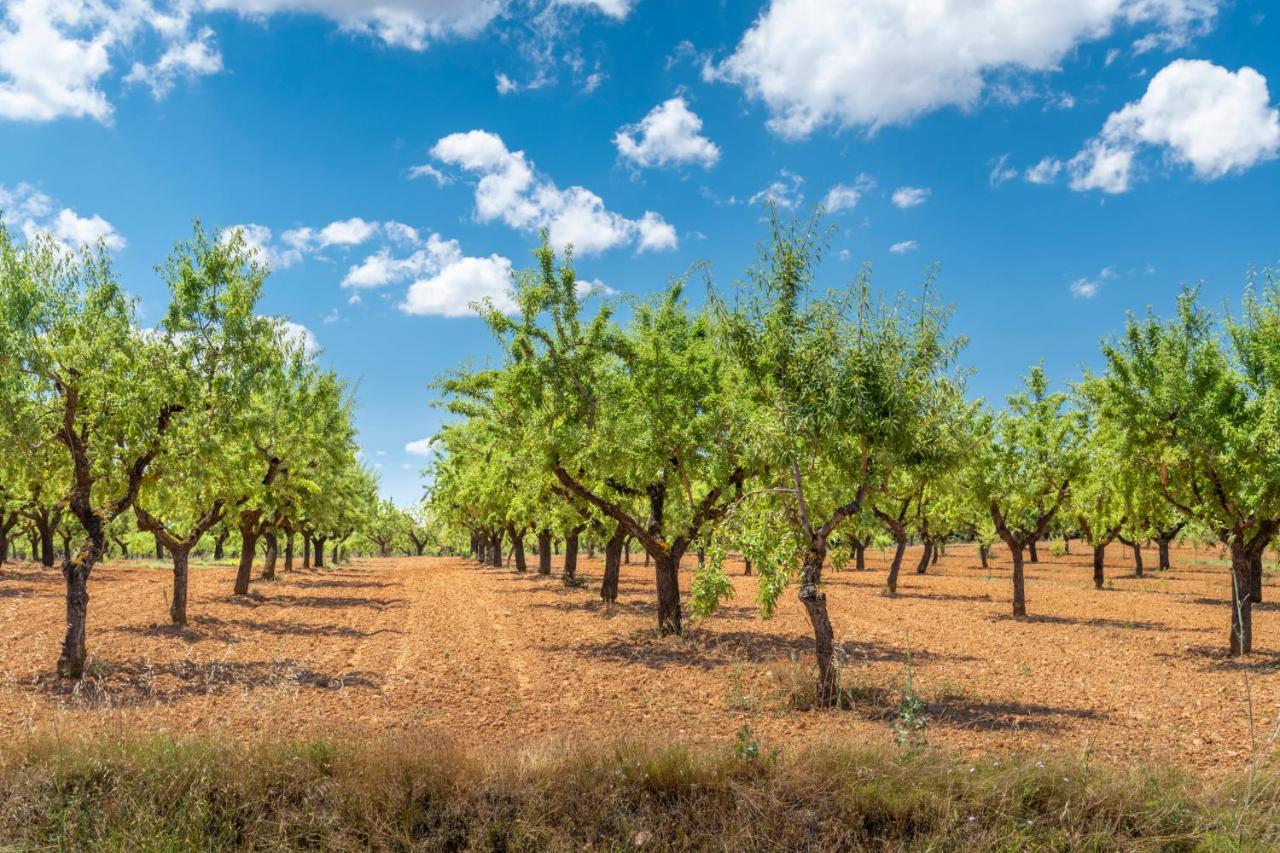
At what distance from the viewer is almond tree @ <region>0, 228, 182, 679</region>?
1462cm

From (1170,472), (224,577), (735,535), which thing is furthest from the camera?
(224,577)

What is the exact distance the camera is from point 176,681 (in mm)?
15188

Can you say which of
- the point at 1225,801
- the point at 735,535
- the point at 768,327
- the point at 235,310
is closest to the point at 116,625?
the point at 235,310

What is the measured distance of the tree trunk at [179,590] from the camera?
75.4 feet

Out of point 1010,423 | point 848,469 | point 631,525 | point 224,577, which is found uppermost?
point 1010,423

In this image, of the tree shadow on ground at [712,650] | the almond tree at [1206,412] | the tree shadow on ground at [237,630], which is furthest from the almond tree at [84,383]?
the almond tree at [1206,412]

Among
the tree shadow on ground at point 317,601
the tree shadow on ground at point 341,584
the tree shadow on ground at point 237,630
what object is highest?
the tree shadow on ground at point 237,630

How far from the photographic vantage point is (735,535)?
13297mm

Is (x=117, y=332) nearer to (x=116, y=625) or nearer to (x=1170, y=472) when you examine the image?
(x=116, y=625)

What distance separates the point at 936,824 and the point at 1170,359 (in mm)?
14520

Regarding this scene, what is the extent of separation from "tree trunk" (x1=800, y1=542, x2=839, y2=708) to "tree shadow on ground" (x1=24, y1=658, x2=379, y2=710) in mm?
8853

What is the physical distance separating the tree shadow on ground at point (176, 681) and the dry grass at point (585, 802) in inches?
195

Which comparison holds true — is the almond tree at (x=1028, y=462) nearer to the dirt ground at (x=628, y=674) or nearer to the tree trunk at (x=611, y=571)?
the dirt ground at (x=628, y=674)

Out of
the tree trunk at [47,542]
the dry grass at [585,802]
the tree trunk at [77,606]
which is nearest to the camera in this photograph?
the dry grass at [585,802]
